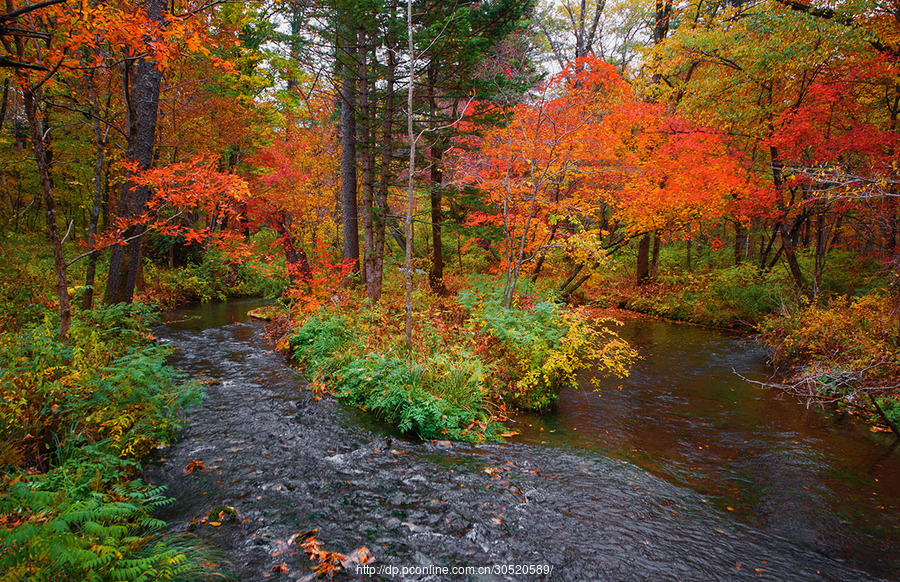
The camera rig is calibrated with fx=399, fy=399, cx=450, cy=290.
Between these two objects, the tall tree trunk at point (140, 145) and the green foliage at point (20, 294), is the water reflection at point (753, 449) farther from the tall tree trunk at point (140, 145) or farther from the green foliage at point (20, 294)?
the green foliage at point (20, 294)

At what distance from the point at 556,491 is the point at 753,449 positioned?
3581mm

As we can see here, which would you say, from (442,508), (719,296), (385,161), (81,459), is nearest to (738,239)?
(719,296)

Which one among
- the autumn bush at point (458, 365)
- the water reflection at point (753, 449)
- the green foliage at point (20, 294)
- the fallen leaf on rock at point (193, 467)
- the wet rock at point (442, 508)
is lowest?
the water reflection at point (753, 449)

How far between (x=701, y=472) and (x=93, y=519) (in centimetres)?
677

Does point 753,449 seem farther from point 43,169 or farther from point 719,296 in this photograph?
point 719,296

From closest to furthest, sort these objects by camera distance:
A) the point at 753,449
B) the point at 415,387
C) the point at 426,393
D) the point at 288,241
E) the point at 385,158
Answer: the point at 753,449 → the point at 426,393 → the point at 415,387 → the point at 385,158 → the point at 288,241

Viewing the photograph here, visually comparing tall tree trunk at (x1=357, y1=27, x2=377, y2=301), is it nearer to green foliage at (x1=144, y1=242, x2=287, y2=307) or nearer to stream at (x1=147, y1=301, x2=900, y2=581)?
stream at (x1=147, y1=301, x2=900, y2=581)

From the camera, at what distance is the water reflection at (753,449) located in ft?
14.5

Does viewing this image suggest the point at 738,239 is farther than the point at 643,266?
No

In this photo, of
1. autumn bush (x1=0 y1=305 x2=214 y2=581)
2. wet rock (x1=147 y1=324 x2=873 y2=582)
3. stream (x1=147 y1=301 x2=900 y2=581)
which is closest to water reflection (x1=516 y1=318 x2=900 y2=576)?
stream (x1=147 y1=301 x2=900 y2=581)

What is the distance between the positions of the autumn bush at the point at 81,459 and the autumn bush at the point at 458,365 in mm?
2629

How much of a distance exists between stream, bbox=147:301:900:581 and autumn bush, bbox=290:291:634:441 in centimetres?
37

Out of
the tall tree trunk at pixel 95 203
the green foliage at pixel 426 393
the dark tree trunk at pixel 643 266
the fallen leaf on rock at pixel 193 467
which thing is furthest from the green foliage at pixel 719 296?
the tall tree trunk at pixel 95 203

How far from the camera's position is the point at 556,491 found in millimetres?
4785
